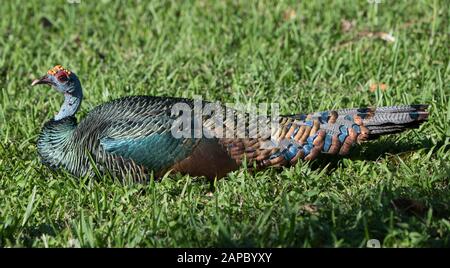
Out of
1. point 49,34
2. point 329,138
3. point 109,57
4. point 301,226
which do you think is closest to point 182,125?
point 329,138

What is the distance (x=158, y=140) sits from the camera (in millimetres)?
5125

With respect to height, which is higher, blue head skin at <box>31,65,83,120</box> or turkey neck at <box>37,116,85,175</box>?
blue head skin at <box>31,65,83,120</box>

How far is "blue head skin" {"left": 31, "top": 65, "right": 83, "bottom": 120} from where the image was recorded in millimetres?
5742

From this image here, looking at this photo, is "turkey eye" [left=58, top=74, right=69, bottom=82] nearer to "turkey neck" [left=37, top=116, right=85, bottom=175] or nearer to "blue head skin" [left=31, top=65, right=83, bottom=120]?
"blue head skin" [left=31, top=65, right=83, bottom=120]

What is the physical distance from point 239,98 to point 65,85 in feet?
4.38

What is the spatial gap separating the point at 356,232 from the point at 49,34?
4734mm

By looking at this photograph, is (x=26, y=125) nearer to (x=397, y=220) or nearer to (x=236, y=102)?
(x=236, y=102)

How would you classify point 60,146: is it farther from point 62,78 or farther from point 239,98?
point 239,98

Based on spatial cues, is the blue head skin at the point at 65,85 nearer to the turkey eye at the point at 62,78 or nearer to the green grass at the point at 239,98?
the turkey eye at the point at 62,78

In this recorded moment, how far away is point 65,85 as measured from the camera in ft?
18.9

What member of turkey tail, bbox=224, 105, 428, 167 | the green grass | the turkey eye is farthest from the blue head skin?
turkey tail, bbox=224, 105, 428, 167

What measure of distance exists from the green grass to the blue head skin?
0.36 m

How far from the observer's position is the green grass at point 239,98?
4375 millimetres
